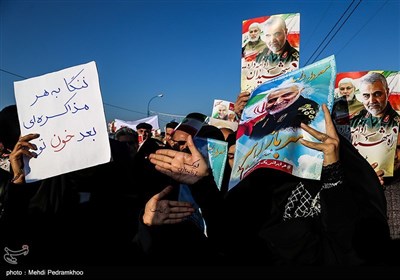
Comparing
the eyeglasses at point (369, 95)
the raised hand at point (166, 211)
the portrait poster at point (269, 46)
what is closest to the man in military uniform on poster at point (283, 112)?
the raised hand at point (166, 211)

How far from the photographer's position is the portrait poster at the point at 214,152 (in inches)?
73.0

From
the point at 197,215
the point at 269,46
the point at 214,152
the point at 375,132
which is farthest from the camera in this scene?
the point at 269,46

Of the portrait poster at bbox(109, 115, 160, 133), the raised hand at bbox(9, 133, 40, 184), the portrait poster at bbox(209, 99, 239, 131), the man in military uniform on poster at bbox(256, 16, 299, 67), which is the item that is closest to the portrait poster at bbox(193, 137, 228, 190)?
the raised hand at bbox(9, 133, 40, 184)

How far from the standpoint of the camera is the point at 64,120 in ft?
5.53

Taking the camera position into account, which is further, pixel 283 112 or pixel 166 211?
pixel 166 211

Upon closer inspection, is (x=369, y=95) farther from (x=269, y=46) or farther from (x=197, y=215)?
(x=197, y=215)

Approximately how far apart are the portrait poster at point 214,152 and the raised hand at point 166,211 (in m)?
0.30

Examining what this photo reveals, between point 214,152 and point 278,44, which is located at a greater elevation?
point 278,44

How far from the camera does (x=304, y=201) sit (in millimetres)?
1626

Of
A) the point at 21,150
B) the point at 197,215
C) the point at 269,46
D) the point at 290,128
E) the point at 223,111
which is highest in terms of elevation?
the point at 269,46

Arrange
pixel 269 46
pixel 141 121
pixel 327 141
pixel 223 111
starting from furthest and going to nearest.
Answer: pixel 141 121 < pixel 223 111 < pixel 269 46 < pixel 327 141

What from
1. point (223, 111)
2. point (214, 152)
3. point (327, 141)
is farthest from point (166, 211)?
point (223, 111)

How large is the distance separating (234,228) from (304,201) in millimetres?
444

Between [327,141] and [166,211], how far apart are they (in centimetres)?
85
